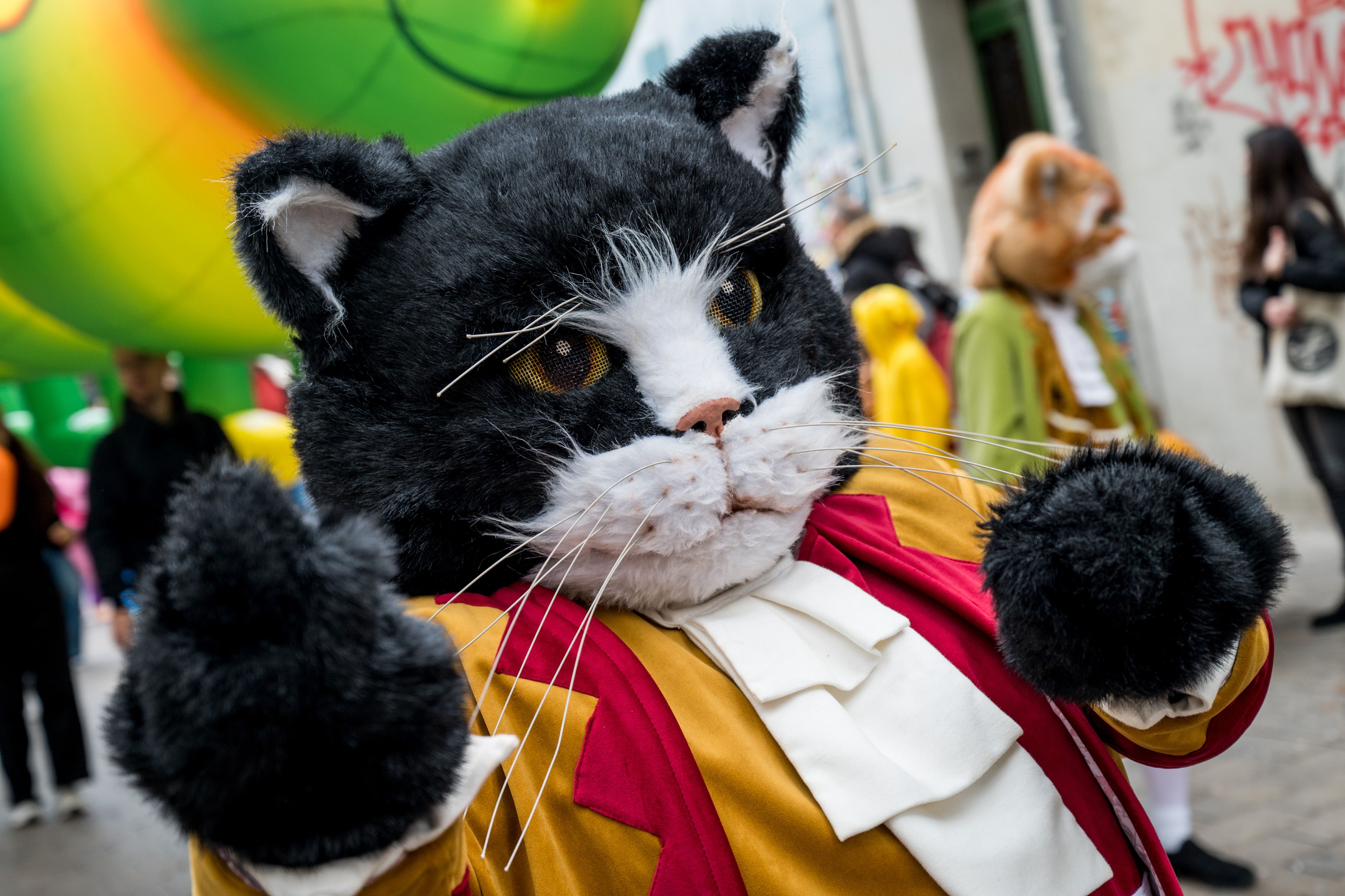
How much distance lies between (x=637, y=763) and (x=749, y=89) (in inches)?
35.0

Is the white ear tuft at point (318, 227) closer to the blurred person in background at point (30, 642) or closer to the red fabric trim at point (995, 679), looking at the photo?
the red fabric trim at point (995, 679)

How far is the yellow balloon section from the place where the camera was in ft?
7.02

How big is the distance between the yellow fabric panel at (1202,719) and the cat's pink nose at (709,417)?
1.87ft

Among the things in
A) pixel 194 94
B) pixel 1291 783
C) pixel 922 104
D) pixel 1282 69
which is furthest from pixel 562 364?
pixel 922 104

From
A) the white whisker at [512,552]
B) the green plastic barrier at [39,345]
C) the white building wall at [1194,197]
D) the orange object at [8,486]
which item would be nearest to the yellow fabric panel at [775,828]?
the white whisker at [512,552]

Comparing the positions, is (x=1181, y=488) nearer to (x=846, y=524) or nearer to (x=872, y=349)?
(x=846, y=524)

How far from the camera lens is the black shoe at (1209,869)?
116 inches

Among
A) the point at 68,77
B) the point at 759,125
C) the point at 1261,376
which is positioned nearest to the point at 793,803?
the point at 759,125

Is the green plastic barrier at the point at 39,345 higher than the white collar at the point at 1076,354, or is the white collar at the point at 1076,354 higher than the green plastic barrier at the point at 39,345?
the green plastic barrier at the point at 39,345

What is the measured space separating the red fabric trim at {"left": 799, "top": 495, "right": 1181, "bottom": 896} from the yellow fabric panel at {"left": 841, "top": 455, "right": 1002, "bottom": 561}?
4 cm

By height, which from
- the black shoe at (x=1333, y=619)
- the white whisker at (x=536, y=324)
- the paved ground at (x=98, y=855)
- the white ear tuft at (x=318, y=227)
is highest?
the white ear tuft at (x=318, y=227)

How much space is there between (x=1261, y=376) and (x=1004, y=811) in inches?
221

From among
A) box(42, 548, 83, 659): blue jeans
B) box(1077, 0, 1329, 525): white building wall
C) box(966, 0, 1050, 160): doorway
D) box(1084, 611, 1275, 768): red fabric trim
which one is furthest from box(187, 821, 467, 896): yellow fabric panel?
box(966, 0, 1050, 160): doorway

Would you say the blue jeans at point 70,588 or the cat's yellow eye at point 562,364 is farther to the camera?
the blue jeans at point 70,588
